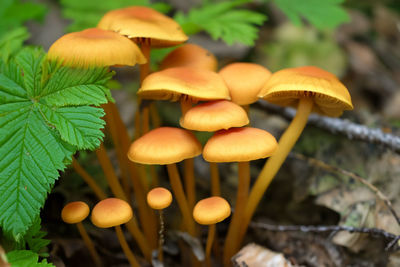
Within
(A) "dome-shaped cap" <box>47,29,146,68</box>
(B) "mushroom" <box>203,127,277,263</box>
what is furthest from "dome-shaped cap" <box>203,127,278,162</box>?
(A) "dome-shaped cap" <box>47,29,146,68</box>

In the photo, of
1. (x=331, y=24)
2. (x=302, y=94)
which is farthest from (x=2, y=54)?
(x=331, y=24)

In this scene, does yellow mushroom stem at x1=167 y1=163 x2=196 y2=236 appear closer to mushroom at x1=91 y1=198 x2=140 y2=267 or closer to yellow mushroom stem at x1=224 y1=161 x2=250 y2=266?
yellow mushroom stem at x1=224 y1=161 x2=250 y2=266

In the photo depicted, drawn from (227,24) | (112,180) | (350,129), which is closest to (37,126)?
(112,180)

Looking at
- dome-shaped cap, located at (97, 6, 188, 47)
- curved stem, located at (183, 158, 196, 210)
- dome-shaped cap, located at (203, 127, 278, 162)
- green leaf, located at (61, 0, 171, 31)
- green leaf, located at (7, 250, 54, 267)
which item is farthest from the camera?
green leaf, located at (61, 0, 171, 31)

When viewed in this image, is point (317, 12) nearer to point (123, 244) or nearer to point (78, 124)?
point (78, 124)

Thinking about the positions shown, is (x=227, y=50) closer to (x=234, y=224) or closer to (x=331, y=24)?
(x=331, y=24)

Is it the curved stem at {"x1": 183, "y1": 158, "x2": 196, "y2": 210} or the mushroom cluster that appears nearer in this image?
the mushroom cluster

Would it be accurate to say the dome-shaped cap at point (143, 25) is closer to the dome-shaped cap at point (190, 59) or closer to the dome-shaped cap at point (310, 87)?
the dome-shaped cap at point (190, 59)
